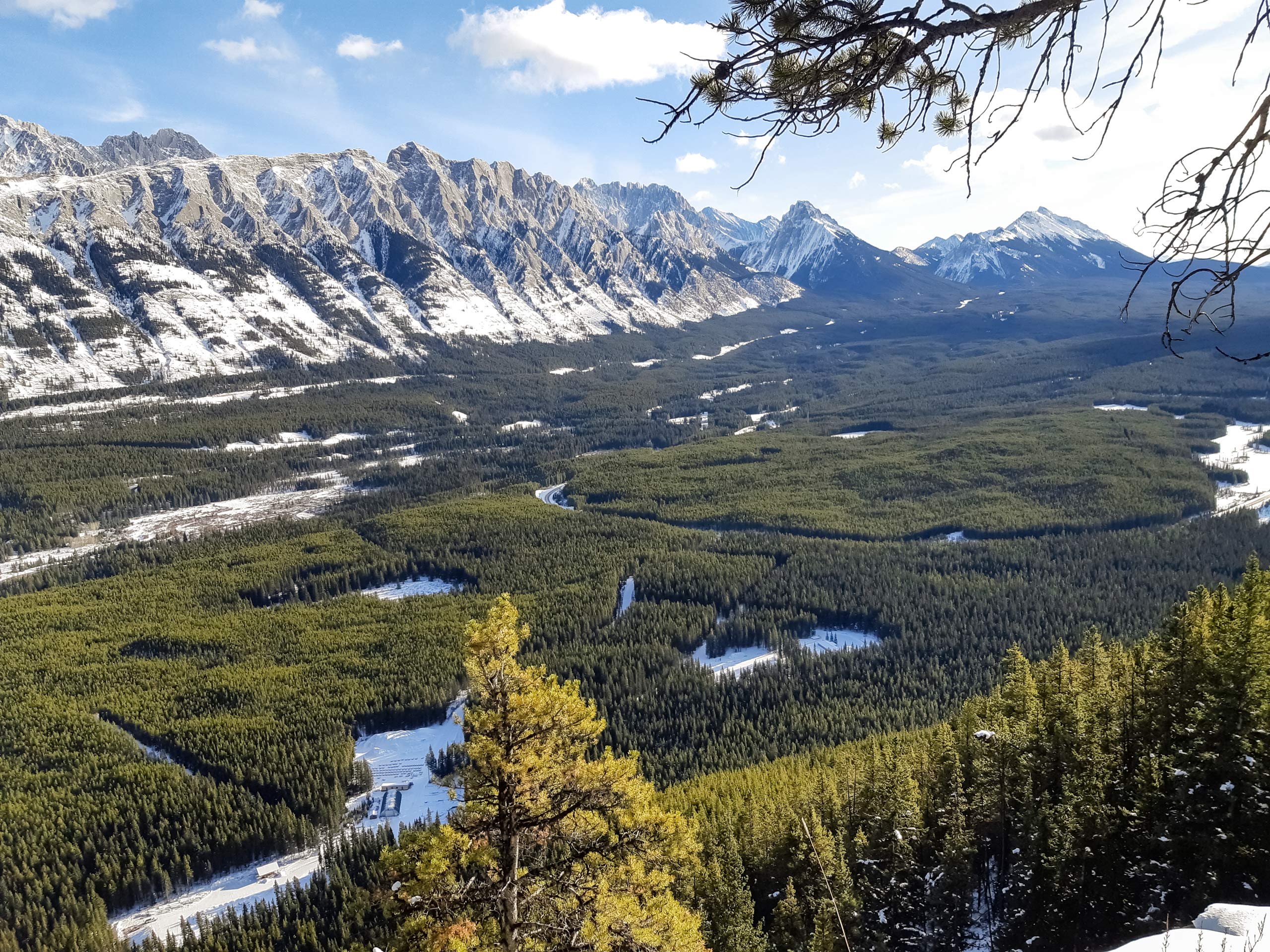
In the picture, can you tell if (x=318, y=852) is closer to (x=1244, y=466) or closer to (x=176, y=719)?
(x=176, y=719)

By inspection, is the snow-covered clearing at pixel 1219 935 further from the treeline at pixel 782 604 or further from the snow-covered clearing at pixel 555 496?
the snow-covered clearing at pixel 555 496

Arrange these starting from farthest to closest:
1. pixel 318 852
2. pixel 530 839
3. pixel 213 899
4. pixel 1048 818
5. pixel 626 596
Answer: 1. pixel 626 596
2. pixel 318 852
3. pixel 213 899
4. pixel 1048 818
5. pixel 530 839

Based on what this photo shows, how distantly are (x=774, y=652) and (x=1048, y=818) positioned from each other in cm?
6398

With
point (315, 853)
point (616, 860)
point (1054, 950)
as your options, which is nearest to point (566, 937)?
point (616, 860)

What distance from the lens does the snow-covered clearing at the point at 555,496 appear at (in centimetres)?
16225

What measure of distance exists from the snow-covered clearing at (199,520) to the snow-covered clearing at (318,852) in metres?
99.7

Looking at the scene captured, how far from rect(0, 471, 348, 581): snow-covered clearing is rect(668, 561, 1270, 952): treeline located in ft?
483

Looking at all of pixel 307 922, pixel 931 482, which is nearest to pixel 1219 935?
pixel 307 922

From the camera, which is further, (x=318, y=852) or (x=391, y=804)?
(x=391, y=804)

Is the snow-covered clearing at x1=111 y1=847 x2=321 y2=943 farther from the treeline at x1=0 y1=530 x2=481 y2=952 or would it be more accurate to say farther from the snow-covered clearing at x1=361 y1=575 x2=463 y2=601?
the snow-covered clearing at x1=361 y1=575 x2=463 y2=601

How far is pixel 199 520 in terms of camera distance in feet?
526

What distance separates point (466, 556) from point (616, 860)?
116948 mm

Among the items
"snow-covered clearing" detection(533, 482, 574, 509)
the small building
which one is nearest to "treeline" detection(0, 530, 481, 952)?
the small building

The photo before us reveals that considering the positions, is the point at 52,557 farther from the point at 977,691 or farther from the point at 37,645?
the point at 977,691
